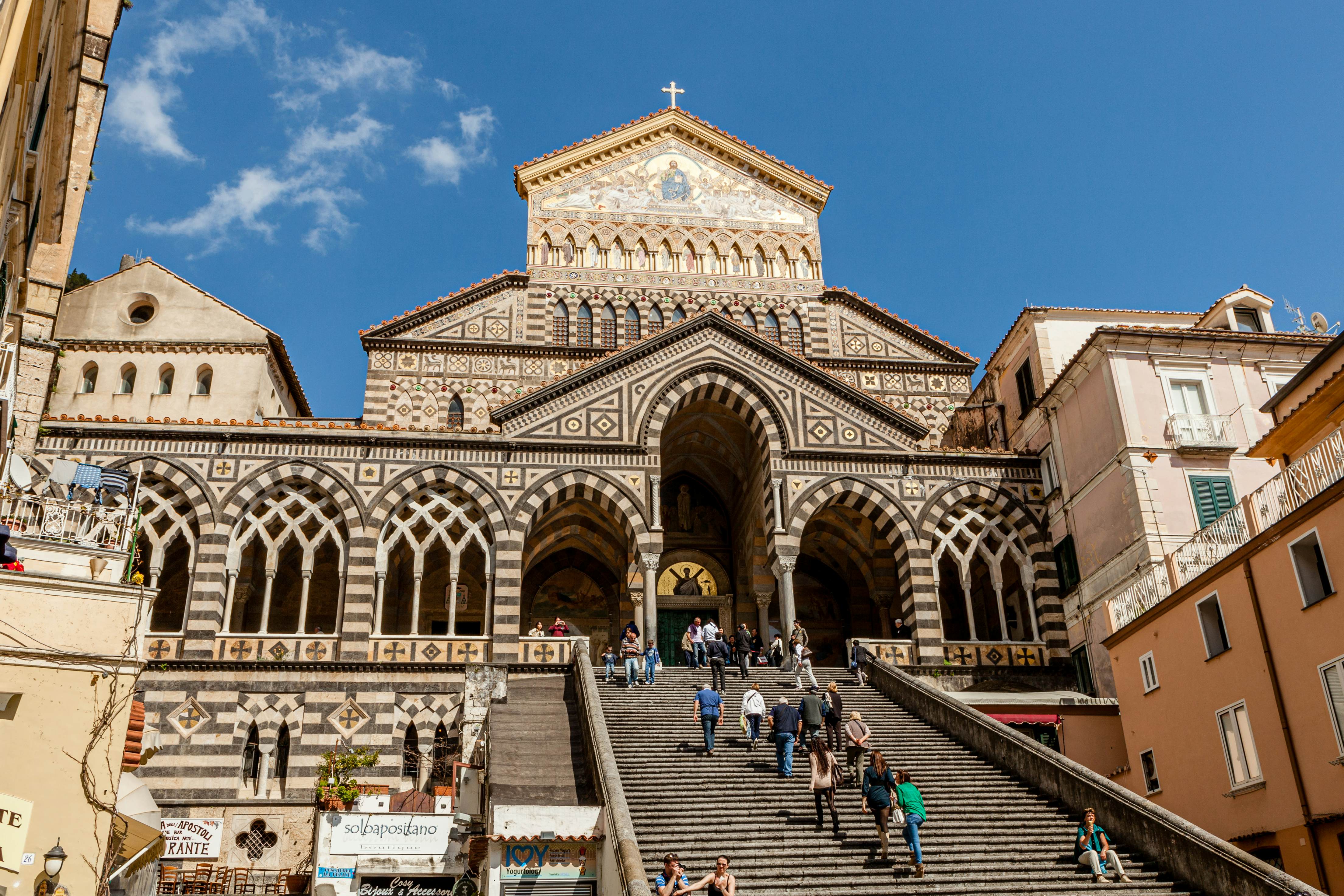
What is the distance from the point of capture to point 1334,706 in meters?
17.2

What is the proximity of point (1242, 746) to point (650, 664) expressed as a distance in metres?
11.9

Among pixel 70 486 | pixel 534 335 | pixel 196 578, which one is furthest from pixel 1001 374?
pixel 70 486

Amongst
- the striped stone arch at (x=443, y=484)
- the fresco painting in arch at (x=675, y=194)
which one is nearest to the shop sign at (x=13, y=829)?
the striped stone arch at (x=443, y=484)

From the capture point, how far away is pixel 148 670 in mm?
25688

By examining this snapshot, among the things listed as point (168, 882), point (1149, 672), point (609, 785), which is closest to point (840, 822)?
point (609, 785)

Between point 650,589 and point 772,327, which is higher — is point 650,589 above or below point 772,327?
below

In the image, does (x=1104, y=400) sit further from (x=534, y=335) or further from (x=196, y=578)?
(x=196, y=578)

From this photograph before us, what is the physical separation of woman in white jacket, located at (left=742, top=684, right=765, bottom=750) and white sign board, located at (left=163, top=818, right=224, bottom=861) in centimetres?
1197

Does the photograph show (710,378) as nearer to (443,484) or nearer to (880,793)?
(443,484)

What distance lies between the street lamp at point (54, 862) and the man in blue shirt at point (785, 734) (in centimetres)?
1071

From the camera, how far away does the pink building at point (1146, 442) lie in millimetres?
27219

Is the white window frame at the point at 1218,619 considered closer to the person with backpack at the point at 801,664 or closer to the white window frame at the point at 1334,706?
the white window frame at the point at 1334,706

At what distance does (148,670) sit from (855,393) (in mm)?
19775

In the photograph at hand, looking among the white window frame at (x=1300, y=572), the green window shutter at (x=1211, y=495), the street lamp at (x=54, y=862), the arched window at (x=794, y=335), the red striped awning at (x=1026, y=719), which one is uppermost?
the arched window at (x=794, y=335)
